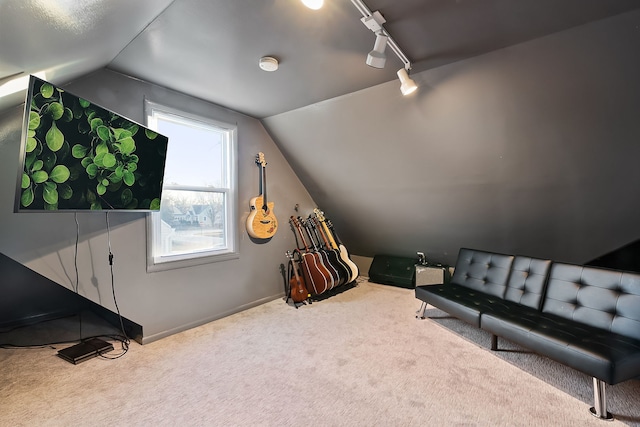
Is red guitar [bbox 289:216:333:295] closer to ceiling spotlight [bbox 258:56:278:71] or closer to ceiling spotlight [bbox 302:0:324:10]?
ceiling spotlight [bbox 258:56:278:71]

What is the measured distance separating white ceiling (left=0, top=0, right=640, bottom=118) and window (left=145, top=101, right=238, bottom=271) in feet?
1.92

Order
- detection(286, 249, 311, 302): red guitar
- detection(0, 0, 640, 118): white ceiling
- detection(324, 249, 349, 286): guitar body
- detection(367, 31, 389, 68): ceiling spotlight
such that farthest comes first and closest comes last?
detection(324, 249, 349, 286): guitar body
detection(286, 249, 311, 302): red guitar
detection(367, 31, 389, 68): ceiling spotlight
detection(0, 0, 640, 118): white ceiling

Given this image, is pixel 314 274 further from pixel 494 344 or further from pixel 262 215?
pixel 494 344

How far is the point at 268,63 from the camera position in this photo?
2123 mm

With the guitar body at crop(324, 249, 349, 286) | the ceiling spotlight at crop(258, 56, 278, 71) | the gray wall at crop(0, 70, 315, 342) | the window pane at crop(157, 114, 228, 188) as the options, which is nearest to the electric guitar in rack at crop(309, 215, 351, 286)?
the guitar body at crop(324, 249, 349, 286)

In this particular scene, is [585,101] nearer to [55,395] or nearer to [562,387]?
[562,387]

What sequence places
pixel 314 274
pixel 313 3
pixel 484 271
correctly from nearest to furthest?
pixel 313 3
pixel 484 271
pixel 314 274

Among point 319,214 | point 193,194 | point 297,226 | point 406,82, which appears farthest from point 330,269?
point 406,82

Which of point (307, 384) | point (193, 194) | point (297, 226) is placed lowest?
point (307, 384)

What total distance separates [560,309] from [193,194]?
3346 millimetres

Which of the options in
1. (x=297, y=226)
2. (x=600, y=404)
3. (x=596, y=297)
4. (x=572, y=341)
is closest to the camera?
(x=600, y=404)

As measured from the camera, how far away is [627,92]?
1825mm

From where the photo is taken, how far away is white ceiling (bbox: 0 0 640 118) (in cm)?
143

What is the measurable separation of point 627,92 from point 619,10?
1.80 feet
